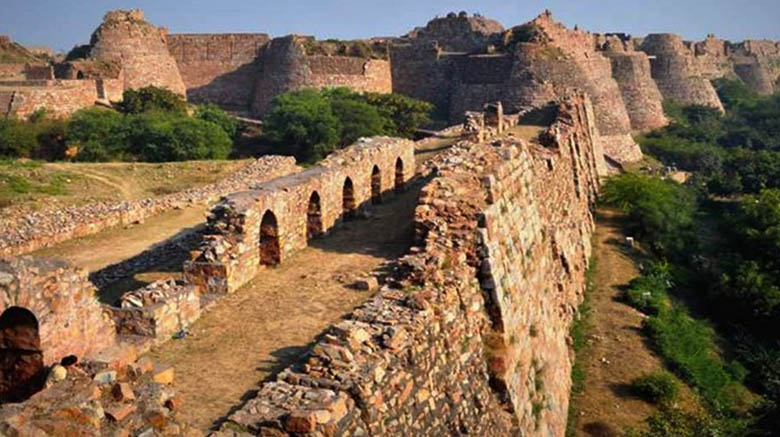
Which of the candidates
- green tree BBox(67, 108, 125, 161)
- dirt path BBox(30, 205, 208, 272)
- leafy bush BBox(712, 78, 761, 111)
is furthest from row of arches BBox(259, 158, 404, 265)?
leafy bush BBox(712, 78, 761, 111)

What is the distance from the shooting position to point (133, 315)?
731 centimetres

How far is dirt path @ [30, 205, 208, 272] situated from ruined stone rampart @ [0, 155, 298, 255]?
189 mm

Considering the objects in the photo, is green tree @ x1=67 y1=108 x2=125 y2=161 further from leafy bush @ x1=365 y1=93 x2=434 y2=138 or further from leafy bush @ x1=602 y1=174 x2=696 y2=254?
leafy bush @ x1=602 y1=174 x2=696 y2=254

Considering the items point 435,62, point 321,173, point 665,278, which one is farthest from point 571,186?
point 435,62

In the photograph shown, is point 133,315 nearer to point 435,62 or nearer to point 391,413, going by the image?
point 391,413

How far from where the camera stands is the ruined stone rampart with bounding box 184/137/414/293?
881cm

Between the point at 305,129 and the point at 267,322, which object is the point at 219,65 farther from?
the point at 267,322

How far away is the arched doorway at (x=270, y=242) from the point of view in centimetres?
996

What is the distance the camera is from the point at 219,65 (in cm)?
3928

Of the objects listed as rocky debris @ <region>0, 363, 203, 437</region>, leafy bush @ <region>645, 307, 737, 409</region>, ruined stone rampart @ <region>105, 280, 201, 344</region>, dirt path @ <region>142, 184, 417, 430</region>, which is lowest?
leafy bush @ <region>645, 307, 737, 409</region>

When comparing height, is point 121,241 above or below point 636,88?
below

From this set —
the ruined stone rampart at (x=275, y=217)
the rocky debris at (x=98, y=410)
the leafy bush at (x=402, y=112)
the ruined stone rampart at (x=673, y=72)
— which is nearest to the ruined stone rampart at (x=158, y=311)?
the ruined stone rampart at (x=275, y=217)

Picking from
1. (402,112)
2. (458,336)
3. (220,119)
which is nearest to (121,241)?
(458,336)

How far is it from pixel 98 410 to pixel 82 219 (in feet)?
39.4
